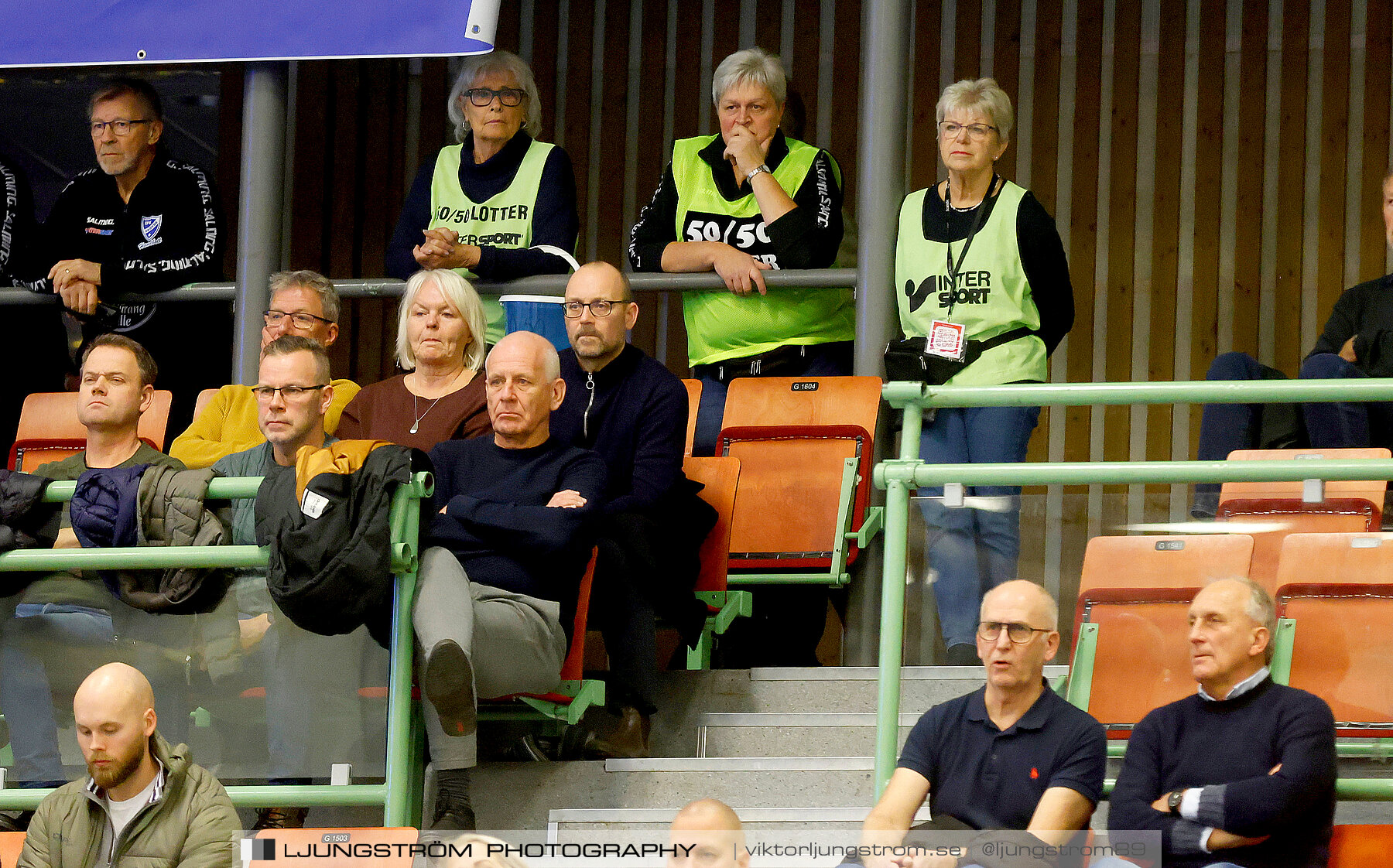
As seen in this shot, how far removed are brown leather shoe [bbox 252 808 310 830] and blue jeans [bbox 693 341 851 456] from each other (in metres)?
1.62

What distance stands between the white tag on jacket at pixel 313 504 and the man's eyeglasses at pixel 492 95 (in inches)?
76.2

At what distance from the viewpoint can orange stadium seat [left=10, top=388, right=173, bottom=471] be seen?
15.2ft

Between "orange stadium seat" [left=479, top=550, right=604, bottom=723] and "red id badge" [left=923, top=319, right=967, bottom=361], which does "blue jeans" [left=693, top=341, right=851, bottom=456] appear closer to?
"red id badge" [left=923, top=319, right=967, bottom=361]

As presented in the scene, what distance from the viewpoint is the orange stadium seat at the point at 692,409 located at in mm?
4633

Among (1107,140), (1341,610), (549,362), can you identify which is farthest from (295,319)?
(1107,140)

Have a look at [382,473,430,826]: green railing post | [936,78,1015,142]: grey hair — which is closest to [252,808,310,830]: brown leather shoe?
[382,473,430,826]: green railing post

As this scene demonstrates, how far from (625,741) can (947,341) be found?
4.01 feet

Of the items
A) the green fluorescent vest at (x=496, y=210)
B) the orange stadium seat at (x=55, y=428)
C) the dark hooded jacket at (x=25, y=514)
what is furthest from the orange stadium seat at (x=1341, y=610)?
the orange stadium seat at (x=55, y=428)

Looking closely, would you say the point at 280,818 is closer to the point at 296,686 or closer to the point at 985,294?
the point at 296,686

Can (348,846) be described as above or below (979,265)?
below

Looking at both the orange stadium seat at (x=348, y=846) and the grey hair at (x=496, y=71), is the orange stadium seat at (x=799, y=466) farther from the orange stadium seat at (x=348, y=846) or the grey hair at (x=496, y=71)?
the orange stadium seat at (x=348, y=846)

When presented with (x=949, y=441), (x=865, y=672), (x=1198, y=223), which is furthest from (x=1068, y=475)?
(x=1198, y=223)

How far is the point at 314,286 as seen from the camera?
4.57m

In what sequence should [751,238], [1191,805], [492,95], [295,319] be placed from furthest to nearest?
1. [492,95]
2. [751,238]
3. [295,319]
4. [1191,805]
